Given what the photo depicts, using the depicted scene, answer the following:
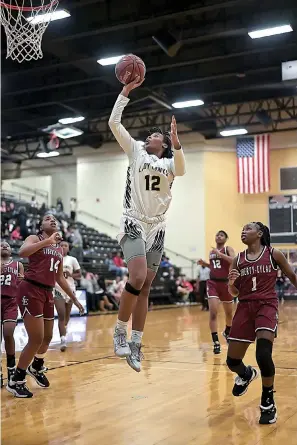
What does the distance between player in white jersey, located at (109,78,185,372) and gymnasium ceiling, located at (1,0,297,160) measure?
8.98m

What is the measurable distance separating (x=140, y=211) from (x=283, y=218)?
22.5m

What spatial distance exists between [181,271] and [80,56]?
14056 millimetres

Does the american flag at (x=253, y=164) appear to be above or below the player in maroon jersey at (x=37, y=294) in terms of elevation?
above

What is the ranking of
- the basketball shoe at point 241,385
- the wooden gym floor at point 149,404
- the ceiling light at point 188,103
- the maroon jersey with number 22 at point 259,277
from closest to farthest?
the wooden gym floor at point 149,404
the maroon jersey with number 22 at point 259,277
the basketball shoe at point 241,385
the ceiling light at point 188,103

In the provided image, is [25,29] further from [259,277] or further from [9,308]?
[259,277]

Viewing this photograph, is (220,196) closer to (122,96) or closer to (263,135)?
(263,135)

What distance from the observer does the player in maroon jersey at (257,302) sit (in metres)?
4.97

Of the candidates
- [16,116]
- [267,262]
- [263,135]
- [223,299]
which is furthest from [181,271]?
[267,262]

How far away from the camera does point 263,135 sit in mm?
24984

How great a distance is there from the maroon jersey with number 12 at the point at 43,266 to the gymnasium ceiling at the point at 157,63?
8396 millimetres

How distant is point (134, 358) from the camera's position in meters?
4.74

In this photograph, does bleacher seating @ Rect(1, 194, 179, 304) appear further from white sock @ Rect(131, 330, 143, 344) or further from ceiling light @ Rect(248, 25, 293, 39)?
white sock @ Rect(131, 330, 143, 344)

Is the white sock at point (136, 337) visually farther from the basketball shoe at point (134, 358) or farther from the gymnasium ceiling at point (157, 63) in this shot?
the gymnasium ceiling at point (157, 63)

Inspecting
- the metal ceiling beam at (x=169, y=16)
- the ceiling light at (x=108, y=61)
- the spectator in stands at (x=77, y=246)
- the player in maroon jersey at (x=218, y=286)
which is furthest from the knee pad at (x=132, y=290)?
the spectator in stands at (x=77, y=246)
